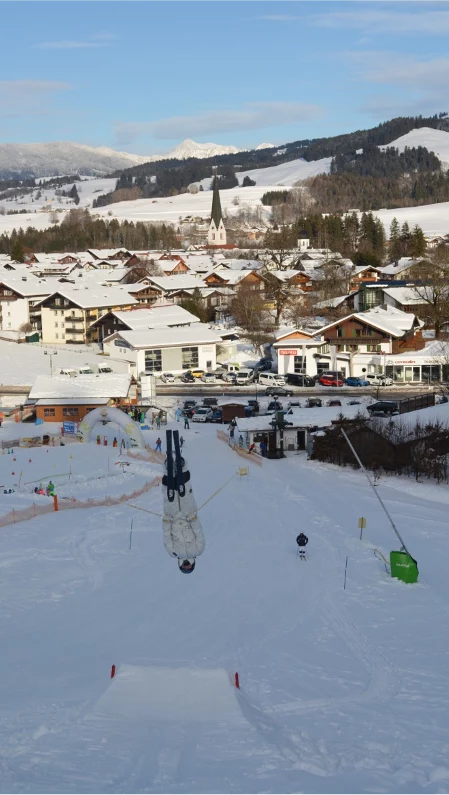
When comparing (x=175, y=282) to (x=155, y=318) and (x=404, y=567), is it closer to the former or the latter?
(x=155, y=318)

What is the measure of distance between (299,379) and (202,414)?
24.2 ft

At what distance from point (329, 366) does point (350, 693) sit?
27593mm

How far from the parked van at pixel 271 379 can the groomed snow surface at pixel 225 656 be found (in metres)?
17.0

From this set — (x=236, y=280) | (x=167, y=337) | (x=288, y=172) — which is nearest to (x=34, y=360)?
(x=167, y=337)

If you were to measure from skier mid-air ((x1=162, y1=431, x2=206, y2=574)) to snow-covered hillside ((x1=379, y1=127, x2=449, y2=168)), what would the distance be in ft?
489

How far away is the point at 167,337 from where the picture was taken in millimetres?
37469

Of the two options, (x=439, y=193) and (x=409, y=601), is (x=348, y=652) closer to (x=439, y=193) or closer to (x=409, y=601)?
(x=409, y=601)

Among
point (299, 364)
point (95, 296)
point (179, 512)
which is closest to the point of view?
point (179, 512)

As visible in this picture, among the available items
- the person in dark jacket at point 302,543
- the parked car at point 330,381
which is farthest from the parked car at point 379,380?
the person in dark jacket at point 302,543

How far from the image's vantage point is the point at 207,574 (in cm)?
1273

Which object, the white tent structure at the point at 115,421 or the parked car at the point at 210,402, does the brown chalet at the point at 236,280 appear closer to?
the parked car at the point at 210,402

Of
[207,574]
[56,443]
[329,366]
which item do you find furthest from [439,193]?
[207,574]

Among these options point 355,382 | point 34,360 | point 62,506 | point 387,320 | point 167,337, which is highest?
point 387,320

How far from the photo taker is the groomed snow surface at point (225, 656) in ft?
24.0
